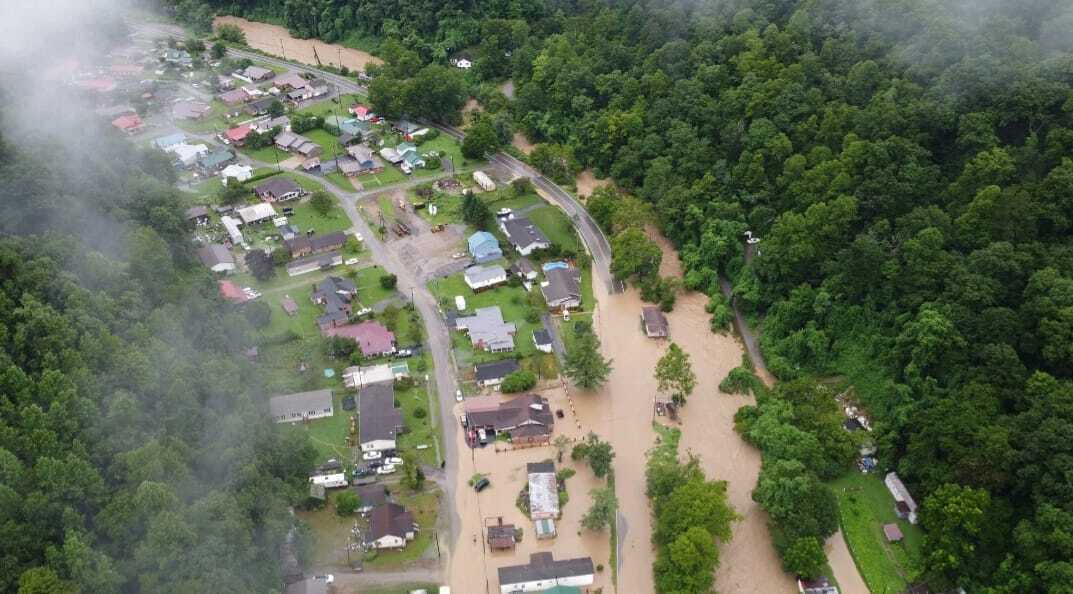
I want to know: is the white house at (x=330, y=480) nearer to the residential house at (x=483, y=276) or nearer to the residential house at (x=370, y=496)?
the residential house at (x=370, y=496)

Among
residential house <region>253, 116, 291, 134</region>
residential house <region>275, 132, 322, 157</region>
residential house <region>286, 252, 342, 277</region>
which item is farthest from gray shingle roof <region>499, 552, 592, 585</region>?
residential house <region>253, 116, 291, 134</region>

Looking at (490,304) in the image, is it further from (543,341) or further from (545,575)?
(545,575)

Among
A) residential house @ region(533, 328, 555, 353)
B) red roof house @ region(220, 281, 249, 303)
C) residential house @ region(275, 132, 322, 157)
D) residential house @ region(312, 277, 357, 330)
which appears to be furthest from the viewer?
residential house @ region(275, 132, 322, 157)

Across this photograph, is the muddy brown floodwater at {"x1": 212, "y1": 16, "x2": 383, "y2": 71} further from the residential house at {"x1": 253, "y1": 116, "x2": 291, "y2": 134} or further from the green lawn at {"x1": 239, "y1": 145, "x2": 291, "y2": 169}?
the green lawn at {"x1": 239, "y1": 145, "x2": 291, "y2": 169}

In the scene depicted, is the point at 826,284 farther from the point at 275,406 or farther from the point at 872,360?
the point at 275,406

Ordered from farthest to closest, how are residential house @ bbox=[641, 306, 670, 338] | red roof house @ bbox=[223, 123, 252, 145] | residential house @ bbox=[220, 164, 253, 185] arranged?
red roof house @ bbox=[223, 123, 252, 145] < residential house @ bbox=[220, 164, 253, 185] < residential house @ bbox=[641, 306, 670, 338]

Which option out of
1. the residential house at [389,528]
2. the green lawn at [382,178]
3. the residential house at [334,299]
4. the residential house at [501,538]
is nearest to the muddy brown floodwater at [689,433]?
the residential house at [501,538]

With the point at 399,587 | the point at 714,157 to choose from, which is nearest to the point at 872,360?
the point at 714,157
